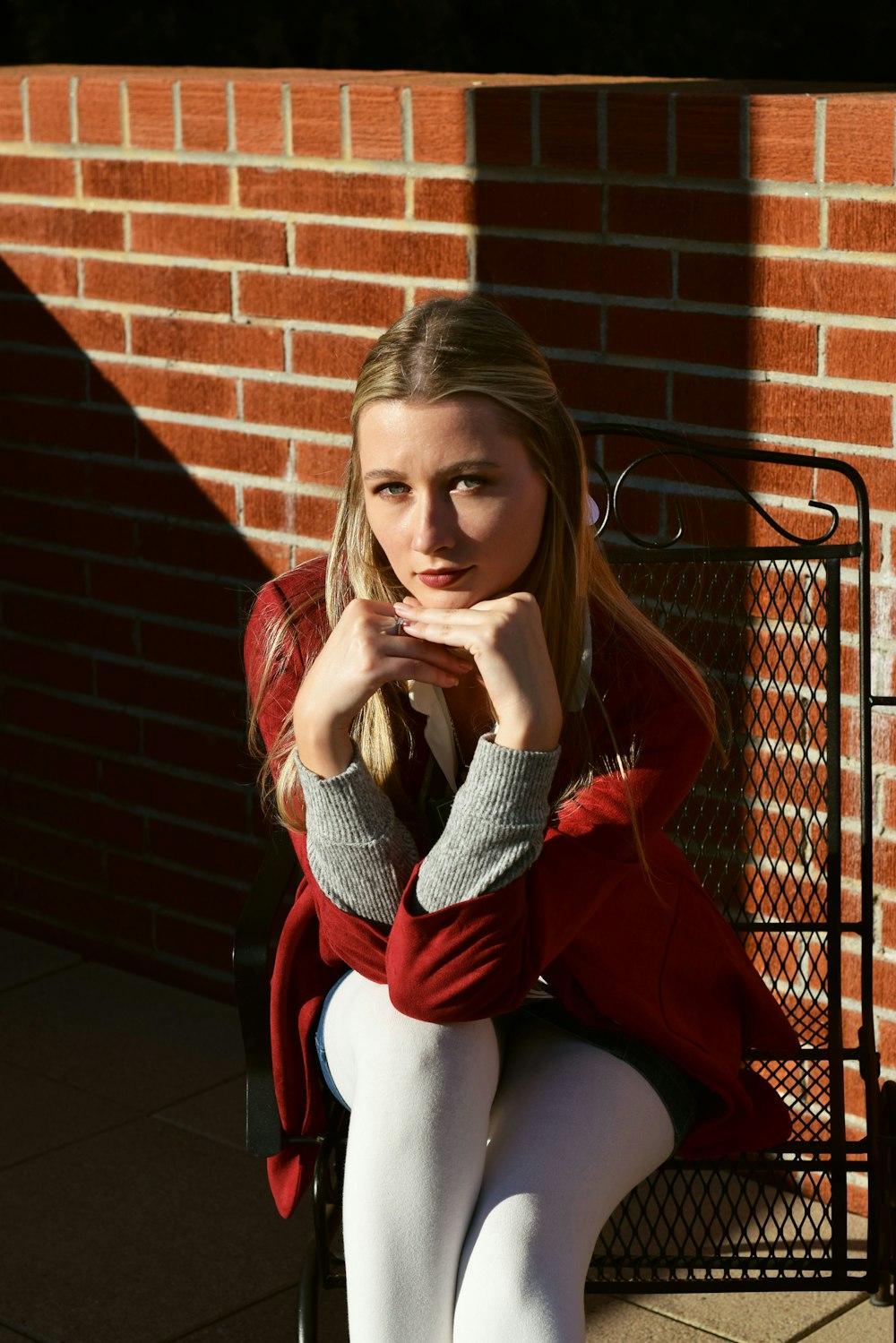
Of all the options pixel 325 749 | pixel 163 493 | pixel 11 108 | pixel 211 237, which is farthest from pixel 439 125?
pixel 325 749

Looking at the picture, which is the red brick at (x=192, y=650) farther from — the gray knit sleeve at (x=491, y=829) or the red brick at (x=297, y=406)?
the gray knit sleeve at (x=491, y=829)

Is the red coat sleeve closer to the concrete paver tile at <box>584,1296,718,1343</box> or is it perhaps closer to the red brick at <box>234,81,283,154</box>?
the concrete paver tile at <box>584,1296,718,1343</box>

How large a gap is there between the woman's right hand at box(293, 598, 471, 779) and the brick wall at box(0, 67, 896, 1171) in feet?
3.16

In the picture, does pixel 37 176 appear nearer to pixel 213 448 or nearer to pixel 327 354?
pixel 213 448

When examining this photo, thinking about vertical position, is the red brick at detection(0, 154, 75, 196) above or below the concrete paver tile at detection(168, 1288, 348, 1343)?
above

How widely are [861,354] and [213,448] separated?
1.38 metres

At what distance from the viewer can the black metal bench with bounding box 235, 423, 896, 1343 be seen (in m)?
2.27

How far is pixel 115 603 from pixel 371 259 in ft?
3.22

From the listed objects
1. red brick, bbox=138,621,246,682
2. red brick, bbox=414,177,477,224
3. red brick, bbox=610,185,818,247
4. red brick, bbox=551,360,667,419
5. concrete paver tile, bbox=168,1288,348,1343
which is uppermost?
red brick, bbox=414,177,477,224

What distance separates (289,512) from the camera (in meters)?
3.49

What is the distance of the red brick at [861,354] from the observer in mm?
2658

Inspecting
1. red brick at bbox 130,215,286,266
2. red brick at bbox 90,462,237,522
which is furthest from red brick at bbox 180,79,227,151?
red brick at bbox 90,462,237,522

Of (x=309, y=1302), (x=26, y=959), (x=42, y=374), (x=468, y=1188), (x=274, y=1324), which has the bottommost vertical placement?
(x=274, y=1324)

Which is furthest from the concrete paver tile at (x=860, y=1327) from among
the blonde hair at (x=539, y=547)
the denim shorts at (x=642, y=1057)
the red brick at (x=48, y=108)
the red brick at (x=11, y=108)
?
the red brick at (x=11, y=108)
